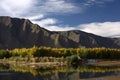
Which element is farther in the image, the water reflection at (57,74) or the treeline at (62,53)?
the treeline at (62,53)

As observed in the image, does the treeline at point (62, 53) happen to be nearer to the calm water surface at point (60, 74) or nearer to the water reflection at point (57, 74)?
the water reflection at point (57, 74)

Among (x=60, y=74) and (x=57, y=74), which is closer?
(x=60, y=74)

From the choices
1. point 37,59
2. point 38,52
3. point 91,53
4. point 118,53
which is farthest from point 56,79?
point 118,53

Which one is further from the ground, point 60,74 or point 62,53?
point 60,74

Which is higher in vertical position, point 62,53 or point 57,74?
point 57,74

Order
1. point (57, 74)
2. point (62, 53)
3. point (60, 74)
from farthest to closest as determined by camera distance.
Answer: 1. point (62, 53)
2. point (57, 74)
3. point (60, 74)

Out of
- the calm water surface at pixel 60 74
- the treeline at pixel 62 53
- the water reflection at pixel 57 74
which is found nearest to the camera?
the calm water surface at pixel 60 74

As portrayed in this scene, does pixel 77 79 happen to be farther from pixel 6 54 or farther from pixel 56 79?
pixel 6 54

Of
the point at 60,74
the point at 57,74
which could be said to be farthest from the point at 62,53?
the point at 60,74

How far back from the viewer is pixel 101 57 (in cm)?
11256

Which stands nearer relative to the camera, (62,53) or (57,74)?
(57,74)

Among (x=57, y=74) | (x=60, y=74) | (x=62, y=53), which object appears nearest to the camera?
(x=60, y=74)

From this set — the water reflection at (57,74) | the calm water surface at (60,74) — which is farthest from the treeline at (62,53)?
the calm water surface at (60,74)

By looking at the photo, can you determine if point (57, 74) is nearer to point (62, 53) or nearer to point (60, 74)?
point (60, 74)
